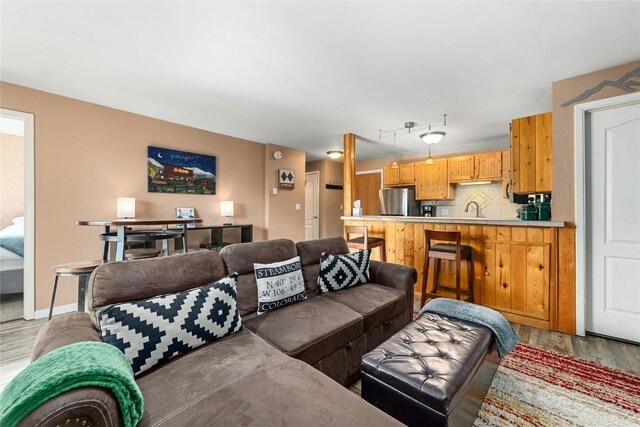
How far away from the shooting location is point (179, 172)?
4.02 metres

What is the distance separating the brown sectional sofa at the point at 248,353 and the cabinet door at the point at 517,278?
1.27m

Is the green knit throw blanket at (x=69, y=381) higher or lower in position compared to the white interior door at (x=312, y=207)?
lower

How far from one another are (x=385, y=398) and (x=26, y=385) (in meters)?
1.28

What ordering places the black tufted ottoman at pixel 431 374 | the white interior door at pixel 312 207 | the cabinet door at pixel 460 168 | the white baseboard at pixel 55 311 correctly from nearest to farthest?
1. the black tufted ottoman at pixel 431 374
2. the white baseboard at pixel 55 311
3. the cabinet door at pixel 460 168
4. the white interior door at pixel 312 207

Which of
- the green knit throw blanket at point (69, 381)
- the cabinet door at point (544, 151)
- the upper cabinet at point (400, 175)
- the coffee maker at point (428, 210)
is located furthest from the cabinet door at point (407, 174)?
the green knit throw blanket at point (69, 381)

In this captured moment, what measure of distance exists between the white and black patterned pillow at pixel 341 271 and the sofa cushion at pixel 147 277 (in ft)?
2.95

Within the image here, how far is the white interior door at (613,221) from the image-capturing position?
2.31 metres

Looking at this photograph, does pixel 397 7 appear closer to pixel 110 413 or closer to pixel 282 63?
pixel 282 63

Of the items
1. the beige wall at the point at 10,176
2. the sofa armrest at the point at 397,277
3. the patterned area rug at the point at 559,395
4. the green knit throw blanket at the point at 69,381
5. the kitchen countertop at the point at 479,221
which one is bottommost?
the patterned area rug at the point at 559,395

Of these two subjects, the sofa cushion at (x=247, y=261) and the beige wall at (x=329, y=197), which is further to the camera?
the beige wall at (x=329, y=197)

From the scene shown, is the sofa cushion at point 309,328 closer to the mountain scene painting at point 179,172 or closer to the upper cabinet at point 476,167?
the mountain scene painting at point 179,172

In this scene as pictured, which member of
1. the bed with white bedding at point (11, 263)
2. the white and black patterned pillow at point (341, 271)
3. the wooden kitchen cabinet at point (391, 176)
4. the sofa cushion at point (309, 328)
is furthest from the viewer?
the wooden kitchen cabinet at point (391, 176)

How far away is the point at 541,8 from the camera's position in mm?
1698

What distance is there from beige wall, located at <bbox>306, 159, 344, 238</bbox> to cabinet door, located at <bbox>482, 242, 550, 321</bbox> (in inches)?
168
